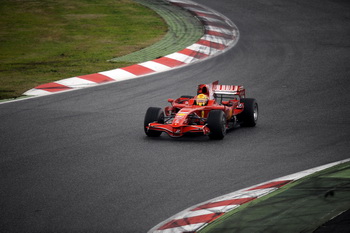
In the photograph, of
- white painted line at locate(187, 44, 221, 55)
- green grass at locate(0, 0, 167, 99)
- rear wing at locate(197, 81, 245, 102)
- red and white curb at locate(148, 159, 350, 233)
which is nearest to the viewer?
red and white curb at locate(148, 159, 350, 233)

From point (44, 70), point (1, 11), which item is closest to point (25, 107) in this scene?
point (44, 70)

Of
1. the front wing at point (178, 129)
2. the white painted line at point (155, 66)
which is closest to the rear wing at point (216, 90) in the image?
the front wing at point (178, 129)

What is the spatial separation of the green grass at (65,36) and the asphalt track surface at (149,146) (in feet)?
7.48

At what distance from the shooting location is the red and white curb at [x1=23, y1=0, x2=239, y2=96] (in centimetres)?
1416

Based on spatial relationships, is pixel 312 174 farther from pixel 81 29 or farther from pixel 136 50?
pixel 81 29

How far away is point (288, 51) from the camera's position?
1761cm

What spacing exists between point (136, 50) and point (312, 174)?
435 inches

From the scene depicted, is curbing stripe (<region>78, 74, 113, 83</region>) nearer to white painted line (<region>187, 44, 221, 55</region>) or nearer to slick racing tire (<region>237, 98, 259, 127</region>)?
white painted line (<region>187, 44, 221, 55</region>)

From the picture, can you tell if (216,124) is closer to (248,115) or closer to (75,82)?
(248,115)

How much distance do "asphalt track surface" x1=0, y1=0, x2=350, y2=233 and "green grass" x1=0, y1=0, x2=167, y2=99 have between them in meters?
2.28

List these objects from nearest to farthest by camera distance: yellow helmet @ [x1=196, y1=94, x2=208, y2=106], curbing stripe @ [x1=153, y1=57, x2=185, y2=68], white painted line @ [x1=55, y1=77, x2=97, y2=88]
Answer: yellow helmet @ [x1=196, y1=94, x2=208, y2=106]
white painted line @ [x1=55, y1=77, x2=97, y2=88]
curbing stripe @ [x1=153, y1=57, x2=185, y2=68]

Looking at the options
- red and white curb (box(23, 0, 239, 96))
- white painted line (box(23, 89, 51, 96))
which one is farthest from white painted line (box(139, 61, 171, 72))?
white painted line (box(23, 89, 51, 96))

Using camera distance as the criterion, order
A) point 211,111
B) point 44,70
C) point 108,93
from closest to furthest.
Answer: point 211,111 → point 108,93 → point 44,70

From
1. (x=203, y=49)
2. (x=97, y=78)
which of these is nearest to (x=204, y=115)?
(x=97, y=78)
